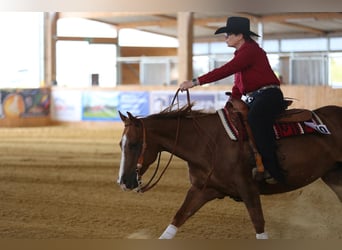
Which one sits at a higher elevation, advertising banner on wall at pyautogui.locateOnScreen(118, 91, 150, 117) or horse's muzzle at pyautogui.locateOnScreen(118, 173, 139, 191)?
advertising banner on wall at pyautogui.locateOnScreen(118, 91, 150, 117)

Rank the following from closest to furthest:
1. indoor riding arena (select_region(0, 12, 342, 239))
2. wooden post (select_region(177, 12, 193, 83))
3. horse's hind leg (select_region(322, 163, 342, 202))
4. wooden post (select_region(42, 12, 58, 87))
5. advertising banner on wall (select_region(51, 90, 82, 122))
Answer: horse's hind leg (select_region(322, 163, 342, 202))
indoor riding arena (select_region(0, 12, 342, 239))
advertising banner on wall (select_region(51, 90, 82, 122))
wooden post (select_region(177, 12, 193, 83))
wooden post (select_region(42, 12, 58, 87))

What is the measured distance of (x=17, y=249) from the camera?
149 inches

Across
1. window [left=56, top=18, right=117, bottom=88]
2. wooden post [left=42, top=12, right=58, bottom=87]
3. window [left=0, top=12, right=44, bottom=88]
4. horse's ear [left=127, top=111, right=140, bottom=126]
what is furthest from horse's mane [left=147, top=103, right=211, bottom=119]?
wooden post [left=42, top=12, right=58, bottom=87]

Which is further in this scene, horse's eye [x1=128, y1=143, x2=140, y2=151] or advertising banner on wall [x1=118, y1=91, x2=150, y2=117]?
advertising banner on wall [x1=118, y1=91, x2=150, y2=117]

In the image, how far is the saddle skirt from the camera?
3.87 metres

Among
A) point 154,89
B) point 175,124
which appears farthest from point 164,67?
point 175,124

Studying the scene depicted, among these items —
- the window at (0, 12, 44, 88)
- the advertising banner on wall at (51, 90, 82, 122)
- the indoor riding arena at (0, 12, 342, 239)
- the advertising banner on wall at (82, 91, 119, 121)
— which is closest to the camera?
the indoor riding arena at (0, 12, 342, 239)

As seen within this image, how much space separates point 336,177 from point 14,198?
10.6 feet

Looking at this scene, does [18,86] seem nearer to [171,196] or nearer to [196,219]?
[171,196]

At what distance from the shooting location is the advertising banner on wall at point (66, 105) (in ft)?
45.4

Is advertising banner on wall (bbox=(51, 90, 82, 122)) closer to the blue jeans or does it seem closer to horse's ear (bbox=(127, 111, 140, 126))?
horse's ear (bbox=(127, 111, 140, 126))

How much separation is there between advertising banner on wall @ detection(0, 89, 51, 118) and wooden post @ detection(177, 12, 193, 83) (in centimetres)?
323

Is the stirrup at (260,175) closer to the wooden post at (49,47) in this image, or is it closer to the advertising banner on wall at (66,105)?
the advertising banner on wall at (66,105)

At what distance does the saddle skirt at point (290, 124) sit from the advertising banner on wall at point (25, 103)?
10.1 metres
